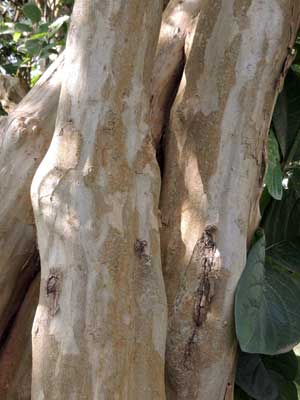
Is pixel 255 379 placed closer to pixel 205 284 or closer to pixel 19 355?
pixel 205 284

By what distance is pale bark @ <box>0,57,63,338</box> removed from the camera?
1.41 meters

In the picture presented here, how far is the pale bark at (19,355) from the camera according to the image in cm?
139

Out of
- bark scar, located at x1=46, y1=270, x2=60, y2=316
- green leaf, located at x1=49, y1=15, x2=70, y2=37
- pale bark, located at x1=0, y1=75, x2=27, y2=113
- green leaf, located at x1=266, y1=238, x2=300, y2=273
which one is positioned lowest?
bark scar, located at x1=46, y1=270, x2=60, y2=316

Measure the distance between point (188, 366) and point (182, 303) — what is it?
0.13 meters

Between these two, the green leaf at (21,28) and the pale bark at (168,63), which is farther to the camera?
the green leaf at (21,28)

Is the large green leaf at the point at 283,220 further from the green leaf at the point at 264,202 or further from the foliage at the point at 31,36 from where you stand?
the foliage at the point at 31,36

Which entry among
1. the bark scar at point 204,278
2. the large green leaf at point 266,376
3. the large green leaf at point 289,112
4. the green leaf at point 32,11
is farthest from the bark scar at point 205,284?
the green leaf at point 32,11

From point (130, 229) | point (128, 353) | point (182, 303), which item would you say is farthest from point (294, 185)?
point (128, 353)

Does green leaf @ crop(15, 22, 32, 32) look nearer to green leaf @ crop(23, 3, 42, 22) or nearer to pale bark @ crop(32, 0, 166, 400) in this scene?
green leaf @ crop(23, 3, 42, 22)

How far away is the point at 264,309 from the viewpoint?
4.71 feet

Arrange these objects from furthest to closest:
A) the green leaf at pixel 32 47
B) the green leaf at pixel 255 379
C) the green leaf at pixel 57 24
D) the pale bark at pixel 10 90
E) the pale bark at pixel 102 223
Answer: the pale bark at pixel 10 90 < the green leaf at pixel 32 47 < the green leaf at pixel 57 24 < the green leaf at pixel 255 379 < the pale bark at pixel 102 223

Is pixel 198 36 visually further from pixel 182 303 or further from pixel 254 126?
pixel 182 303

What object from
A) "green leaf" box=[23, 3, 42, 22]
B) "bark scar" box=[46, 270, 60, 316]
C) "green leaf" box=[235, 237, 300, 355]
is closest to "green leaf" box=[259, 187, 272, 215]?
"green leaf" box=[235, 237, 300, 355]

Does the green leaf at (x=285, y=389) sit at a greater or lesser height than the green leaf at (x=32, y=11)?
lesser
